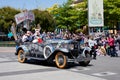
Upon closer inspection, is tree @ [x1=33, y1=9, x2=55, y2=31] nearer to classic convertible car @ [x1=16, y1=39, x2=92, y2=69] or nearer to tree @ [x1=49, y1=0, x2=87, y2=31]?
tree @ [x1=49, y1=0, x2=87, y2=31]

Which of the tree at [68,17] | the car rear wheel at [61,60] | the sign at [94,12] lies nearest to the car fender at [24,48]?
the car rear wheel at [61,60]

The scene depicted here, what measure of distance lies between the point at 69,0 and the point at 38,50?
168 ft

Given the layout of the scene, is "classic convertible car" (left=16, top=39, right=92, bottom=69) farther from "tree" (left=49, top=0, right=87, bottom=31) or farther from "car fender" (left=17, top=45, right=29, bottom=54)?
"tree" (left=49, top=0, right=87, bottom=31)

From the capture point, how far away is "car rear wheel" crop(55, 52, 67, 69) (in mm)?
14758

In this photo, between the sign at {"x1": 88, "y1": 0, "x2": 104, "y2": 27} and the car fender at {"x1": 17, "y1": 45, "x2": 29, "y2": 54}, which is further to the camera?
the sign at {"x1": 88, "y1": 0, "x2": 104, "y2": 27}

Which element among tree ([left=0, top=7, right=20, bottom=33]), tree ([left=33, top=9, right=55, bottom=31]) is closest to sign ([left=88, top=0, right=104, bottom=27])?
tree ([left=0, top=7, right=20, bottom=33])

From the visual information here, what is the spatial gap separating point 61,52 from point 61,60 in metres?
0.36

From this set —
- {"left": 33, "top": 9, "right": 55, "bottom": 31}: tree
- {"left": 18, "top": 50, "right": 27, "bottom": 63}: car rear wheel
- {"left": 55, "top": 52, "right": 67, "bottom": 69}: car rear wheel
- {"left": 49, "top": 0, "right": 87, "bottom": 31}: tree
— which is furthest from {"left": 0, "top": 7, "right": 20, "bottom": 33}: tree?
{"left": 55, "top": 52, "right": 67, "bottom": 69}: car rear wheel

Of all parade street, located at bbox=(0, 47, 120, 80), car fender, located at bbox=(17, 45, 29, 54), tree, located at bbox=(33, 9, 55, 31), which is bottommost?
parade street, located at bbox=(0, 47, 120, 80)

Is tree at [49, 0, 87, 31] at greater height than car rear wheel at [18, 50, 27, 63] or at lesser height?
greater

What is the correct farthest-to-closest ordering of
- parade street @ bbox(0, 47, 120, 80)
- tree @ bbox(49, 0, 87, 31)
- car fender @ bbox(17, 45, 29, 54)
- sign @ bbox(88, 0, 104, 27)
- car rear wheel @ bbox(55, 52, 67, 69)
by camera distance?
tree @ bbox(49, 0, 87, 31)
sign @ bbox(88, 0, 104, 27)
car fender @ bbox(17, 45, 29, 54)
car rear wheel @ bbox(55, 52, 67, 69)
parade street @ bbox(0, 47, 120, 80)

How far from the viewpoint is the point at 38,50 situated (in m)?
16.2

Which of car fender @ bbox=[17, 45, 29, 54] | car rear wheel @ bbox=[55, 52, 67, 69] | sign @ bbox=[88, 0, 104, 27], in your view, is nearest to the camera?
car rear wheel @ bbox=[55, 52, 67, 69]

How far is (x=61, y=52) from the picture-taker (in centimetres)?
1487
